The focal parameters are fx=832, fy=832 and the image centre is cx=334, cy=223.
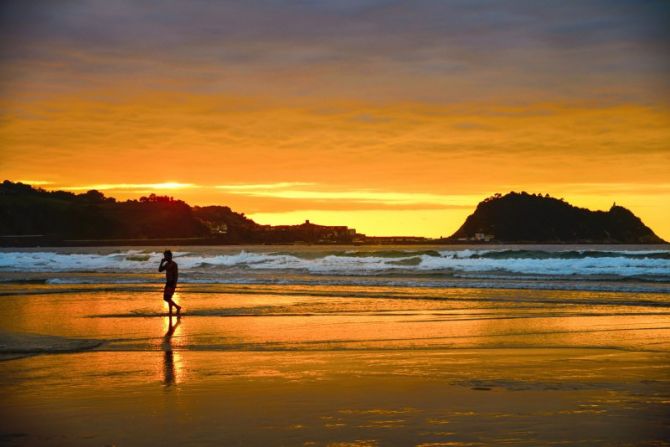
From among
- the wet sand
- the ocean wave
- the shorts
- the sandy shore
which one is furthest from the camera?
the ocean wave

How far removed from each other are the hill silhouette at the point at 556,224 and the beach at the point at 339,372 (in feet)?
363

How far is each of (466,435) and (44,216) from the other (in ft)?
→ 530

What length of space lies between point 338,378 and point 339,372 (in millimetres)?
493

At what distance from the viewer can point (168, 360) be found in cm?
1244

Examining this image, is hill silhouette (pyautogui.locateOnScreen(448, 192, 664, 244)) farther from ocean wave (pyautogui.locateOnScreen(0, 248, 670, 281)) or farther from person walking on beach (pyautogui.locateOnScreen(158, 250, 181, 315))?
person walking on beach (pyautogui.locateOnScreen(158, 250, 181, 315))

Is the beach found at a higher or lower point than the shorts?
lower

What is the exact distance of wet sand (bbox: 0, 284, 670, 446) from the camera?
777 centimetres

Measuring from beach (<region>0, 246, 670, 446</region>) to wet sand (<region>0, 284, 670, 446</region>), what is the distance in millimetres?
31

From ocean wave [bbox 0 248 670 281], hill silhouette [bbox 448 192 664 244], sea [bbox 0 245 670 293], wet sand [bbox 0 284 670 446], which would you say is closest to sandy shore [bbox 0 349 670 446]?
wet sand [bbox 0 284 670 446]

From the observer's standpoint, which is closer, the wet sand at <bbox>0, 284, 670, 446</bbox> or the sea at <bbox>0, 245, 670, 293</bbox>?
the wet sand at <bbox>0, 284, 670, 446</bbox>

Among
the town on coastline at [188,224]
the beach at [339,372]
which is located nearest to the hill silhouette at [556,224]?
the town on coastline at [188,224]

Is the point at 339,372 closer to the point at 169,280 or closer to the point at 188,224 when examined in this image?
the point at 169,280

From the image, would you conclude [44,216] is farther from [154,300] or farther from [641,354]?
[641,354]

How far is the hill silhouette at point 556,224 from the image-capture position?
13338 centimetres
